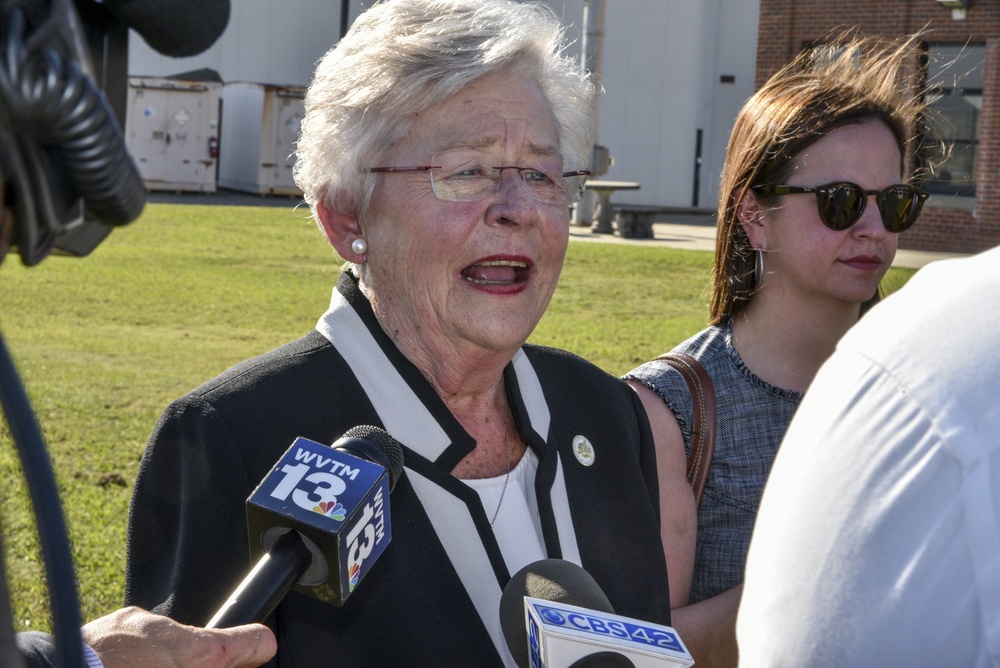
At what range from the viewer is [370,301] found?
2.54m

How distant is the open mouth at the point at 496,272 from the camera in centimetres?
245

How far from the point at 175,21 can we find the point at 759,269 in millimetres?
2385

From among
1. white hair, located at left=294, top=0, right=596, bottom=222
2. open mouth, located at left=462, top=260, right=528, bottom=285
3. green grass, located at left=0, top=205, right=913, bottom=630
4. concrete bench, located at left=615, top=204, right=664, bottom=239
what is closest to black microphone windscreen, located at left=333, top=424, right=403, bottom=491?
open mouth, located at left=462, top=260, right=528, bottom=285

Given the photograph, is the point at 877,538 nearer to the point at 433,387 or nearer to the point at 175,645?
the point at 175,645

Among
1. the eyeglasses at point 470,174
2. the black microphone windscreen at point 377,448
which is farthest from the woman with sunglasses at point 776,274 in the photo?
the black microphone windscreen at point 377,448

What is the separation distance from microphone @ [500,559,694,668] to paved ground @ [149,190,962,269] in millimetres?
14610

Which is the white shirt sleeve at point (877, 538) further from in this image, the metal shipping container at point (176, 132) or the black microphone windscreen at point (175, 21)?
the metal shipping container at point (176, 132)

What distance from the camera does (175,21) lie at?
0.88m

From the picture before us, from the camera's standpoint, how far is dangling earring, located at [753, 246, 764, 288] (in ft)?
10.1

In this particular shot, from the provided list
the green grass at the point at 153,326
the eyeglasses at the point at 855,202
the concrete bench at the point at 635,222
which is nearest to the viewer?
the eyeglasses at the point at 855,202

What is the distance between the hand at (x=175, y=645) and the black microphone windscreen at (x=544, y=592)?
18.8 inches

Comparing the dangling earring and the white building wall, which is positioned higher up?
the white building wall

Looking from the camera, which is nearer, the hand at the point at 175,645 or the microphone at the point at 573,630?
the hand at the point at 175,645

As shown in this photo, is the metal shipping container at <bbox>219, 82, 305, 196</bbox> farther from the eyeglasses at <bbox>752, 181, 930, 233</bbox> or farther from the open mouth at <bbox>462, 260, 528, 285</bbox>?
the open mouth at <bbox>462, 260, 528, 285</bbox>
